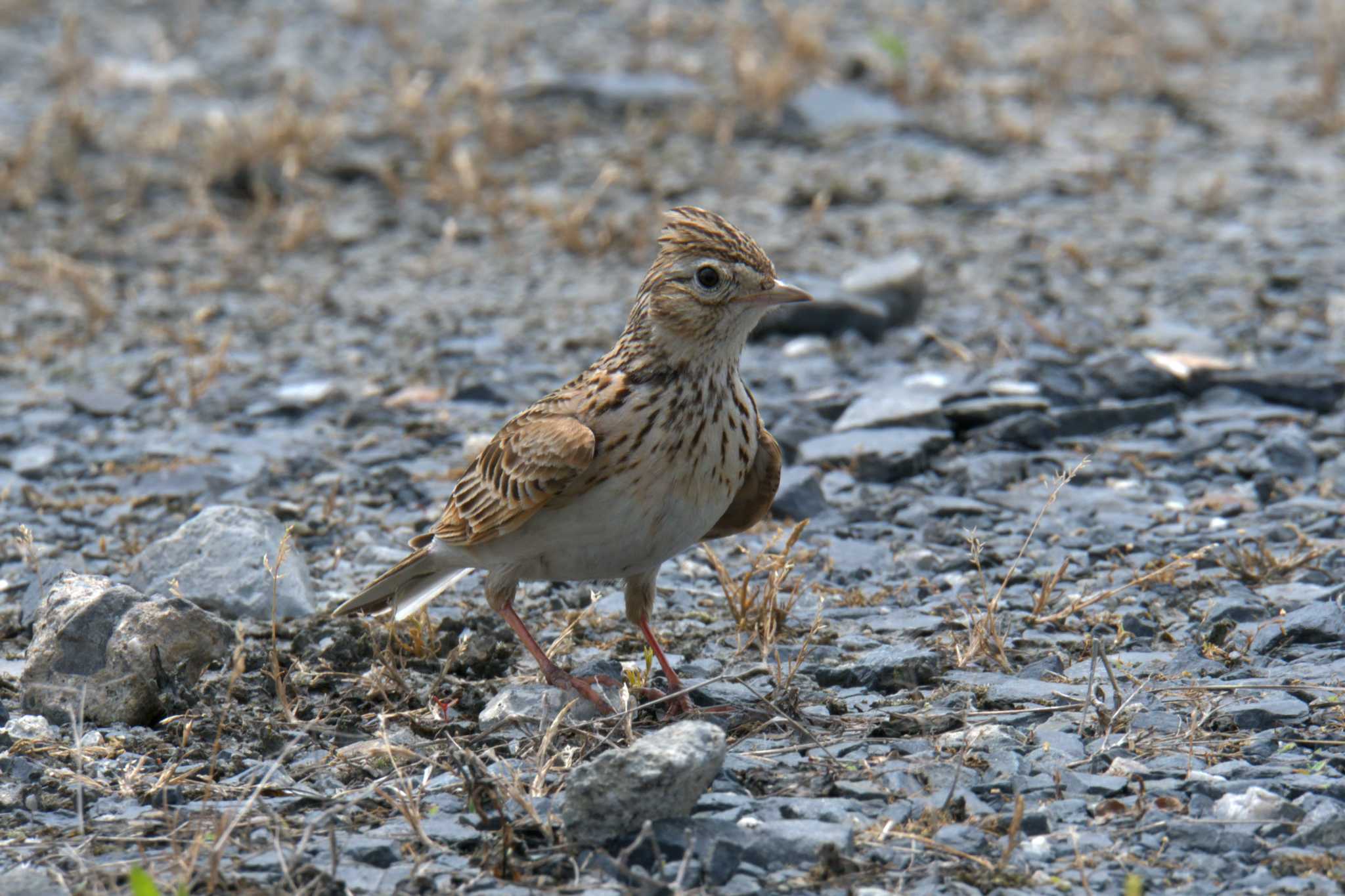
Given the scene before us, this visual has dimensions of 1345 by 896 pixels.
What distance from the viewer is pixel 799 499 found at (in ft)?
21.3

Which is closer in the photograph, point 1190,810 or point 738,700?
point 1190,810

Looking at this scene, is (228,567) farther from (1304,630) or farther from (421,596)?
(1304,630)

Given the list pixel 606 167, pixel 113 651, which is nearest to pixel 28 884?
pixel 113 651

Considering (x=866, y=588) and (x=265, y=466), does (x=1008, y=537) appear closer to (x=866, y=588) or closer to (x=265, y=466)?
(x=866, y=588)

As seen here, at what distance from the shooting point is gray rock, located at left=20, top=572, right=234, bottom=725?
15.2ft

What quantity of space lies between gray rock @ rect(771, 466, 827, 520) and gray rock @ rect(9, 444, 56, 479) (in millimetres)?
3144

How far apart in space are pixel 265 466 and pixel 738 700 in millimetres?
3048

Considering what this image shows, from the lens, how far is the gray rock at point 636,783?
145 inches

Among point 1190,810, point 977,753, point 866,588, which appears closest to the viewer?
point 1190,810

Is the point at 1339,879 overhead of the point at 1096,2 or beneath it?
beneath

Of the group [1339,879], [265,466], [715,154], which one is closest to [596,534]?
[1339,879]

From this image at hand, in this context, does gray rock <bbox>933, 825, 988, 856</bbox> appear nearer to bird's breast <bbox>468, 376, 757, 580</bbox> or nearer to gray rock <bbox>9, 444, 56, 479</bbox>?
bird's breast <bbox>468, 376, 757, 580</bbox>

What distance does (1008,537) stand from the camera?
6.20m

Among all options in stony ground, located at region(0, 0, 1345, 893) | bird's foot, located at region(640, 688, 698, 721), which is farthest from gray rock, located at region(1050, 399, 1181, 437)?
bird's foot, located at region(640, 688, 698, 721)
